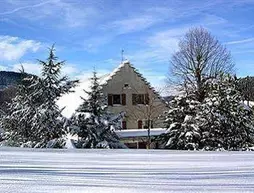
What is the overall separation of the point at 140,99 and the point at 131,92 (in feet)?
3.09

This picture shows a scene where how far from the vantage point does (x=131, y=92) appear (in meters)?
30.7

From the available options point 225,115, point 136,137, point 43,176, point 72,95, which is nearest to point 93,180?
point 43,176

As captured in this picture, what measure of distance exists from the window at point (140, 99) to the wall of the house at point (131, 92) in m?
0.24

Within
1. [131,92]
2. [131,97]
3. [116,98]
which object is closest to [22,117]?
[116,98]

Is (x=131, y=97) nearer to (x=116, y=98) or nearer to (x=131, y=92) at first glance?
(x=131, y=92)

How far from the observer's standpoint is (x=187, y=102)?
20.1 metres

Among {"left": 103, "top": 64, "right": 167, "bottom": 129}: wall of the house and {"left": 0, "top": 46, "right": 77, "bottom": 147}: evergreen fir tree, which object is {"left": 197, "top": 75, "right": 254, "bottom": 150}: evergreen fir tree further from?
{"left": 103, "top": 64, "right": 167, "bottom": 129}: wall of the house

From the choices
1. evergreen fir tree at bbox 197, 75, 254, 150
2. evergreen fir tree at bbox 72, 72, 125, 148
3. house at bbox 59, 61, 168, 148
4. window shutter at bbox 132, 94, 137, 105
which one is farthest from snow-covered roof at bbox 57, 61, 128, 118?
evergreen fir tree at bbox 197, 75, 254, 150

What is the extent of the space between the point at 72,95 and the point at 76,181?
23601 mm

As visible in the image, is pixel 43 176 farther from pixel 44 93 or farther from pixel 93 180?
pixel 44 93

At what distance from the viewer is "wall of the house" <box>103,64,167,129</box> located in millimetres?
30219

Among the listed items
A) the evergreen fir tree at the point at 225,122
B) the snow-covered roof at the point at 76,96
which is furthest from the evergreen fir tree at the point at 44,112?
the evergreen fir tree at the point at 225,122

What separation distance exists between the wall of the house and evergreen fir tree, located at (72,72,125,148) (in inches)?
514

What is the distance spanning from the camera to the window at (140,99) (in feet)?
101
